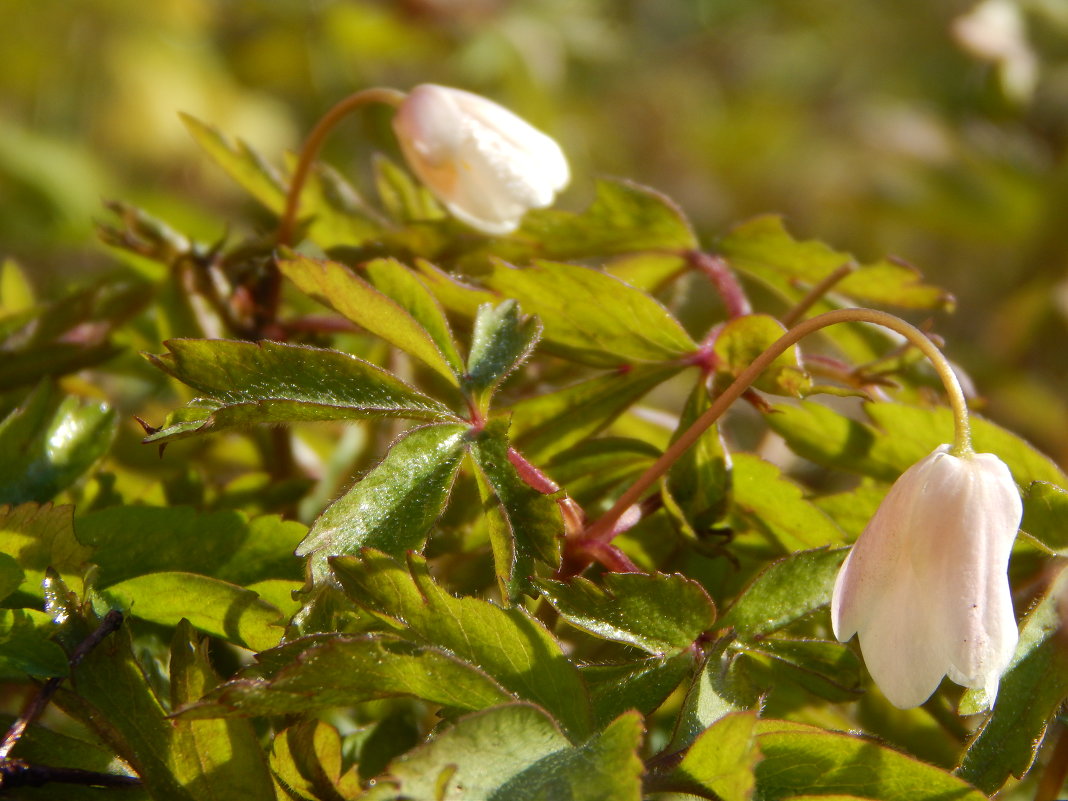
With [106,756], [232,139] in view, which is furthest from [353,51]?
[106,756]

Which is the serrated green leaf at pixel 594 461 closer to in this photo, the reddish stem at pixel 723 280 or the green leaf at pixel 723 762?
the reddish stem at pixel 723 280

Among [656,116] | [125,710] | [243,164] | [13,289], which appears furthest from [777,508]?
[656,116]

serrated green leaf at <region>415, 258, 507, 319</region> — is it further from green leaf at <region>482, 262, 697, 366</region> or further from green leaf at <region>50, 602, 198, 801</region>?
green leaf at <region>50, 602, 198, 801</region>

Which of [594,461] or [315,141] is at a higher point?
[315,141]

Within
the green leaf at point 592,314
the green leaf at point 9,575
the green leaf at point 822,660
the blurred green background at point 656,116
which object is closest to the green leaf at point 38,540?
the green leaf at point 9,575

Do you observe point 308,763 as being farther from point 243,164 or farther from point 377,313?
point 243,164

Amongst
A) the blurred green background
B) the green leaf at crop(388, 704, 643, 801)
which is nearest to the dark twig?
the green leaf at crop(388, 704, 643, 801)
